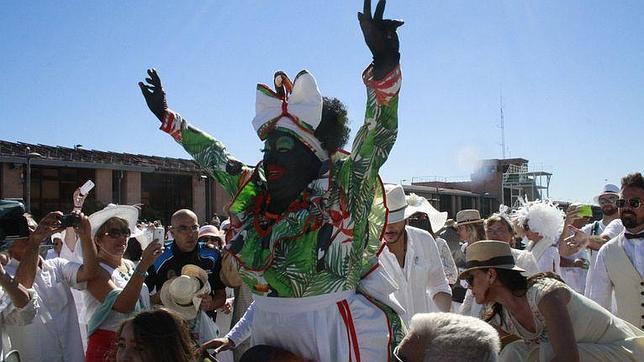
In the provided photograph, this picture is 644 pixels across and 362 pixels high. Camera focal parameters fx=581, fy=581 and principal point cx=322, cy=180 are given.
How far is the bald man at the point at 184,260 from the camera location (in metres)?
4.26

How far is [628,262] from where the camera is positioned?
3992mm

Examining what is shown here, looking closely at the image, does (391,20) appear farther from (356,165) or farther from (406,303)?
(406,303)

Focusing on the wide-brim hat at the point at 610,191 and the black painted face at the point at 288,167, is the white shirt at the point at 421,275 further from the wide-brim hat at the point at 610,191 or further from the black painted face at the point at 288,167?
the wide-brim hat at the point at 610,191

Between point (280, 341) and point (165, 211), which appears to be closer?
point (280, 341)

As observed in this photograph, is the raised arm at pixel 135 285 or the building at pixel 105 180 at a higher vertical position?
the building at pixel 105 180

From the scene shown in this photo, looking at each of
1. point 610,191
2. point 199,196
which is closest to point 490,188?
point 199,196

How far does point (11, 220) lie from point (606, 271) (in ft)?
12.5

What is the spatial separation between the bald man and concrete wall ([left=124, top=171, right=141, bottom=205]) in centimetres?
2089

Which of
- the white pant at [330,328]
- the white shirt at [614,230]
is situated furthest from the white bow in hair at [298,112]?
the white shirt at [614,230]

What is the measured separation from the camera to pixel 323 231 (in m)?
2.08

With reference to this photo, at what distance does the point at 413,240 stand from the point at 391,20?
222 cm

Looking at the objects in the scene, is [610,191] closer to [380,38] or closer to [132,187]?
[380,38]

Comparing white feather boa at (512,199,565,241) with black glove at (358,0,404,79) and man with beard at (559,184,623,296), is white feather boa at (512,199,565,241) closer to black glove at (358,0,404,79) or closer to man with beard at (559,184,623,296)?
man with beard at (559,184,623,296)

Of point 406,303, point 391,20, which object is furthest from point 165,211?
point 391,20
